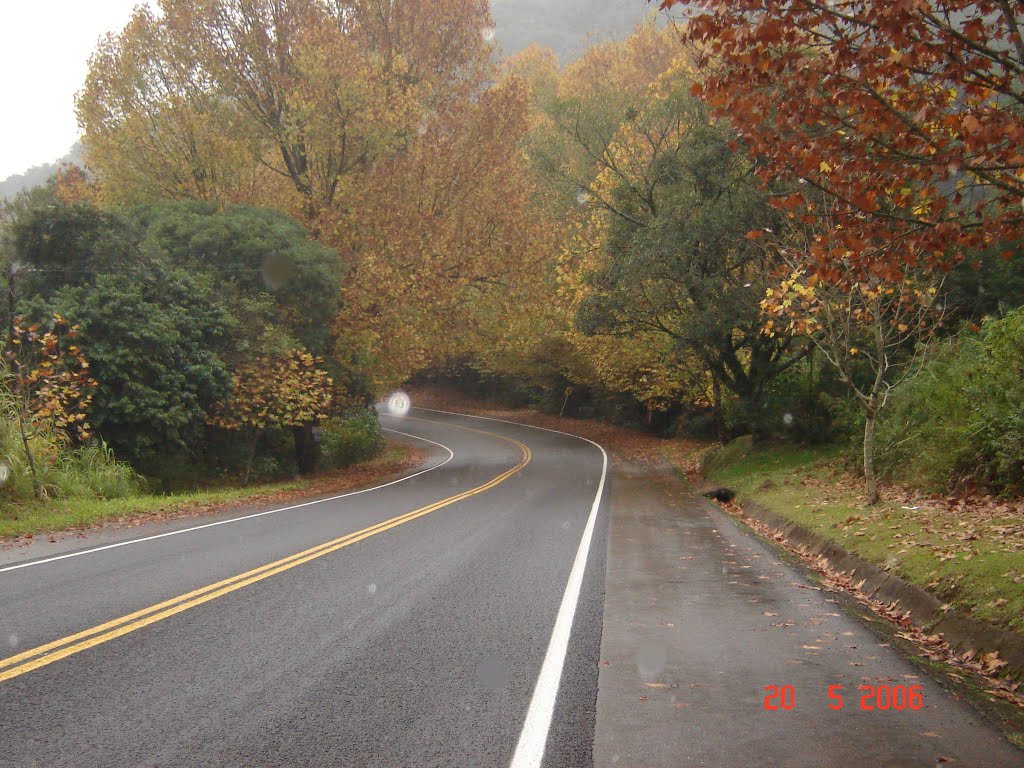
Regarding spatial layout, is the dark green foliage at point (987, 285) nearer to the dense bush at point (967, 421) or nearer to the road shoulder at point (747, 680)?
the dense bush at point (967, 421)

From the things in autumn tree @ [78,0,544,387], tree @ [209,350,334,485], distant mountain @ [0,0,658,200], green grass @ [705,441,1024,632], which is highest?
distant mountain @ [0,0,658,200]

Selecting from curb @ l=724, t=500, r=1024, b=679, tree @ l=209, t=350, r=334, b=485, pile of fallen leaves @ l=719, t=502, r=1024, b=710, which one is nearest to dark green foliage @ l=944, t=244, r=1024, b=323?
curb @ l=724, t=500, r=1024, b=679

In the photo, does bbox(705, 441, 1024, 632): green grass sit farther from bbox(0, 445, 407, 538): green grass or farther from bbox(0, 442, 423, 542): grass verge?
bbox(0, 445, 407, 538): green grass

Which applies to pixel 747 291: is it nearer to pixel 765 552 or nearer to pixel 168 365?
pixel 765 552

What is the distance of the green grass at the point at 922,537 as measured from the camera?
714 centimetres

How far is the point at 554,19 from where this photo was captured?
A: 9288 cm

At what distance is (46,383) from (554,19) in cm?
8950

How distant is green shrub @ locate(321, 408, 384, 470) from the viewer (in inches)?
1210

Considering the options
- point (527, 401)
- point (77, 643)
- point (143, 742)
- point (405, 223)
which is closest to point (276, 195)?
point (405, 223)

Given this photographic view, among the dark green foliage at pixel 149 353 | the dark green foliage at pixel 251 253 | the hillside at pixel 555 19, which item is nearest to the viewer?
the dark green foliage at pixel 149 353

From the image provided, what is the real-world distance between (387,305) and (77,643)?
18.1 meters

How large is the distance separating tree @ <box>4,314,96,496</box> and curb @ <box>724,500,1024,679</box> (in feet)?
44.5

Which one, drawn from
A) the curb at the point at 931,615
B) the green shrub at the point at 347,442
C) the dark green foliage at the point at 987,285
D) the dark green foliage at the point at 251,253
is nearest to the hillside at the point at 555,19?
the green shrub at the point at 347,442

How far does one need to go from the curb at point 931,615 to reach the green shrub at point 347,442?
70.2 ft
